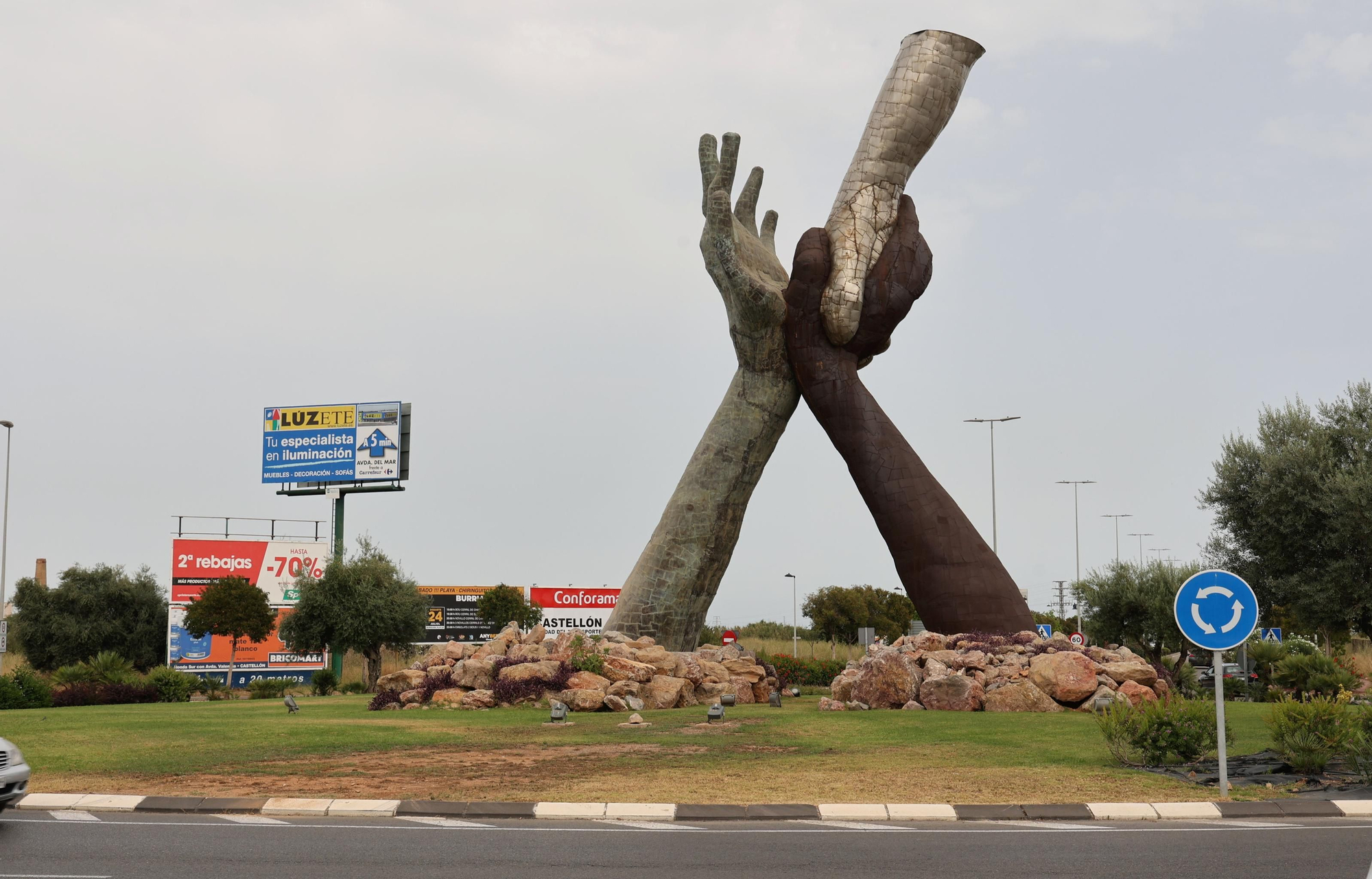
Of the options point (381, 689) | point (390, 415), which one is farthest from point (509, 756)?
point (390, 415)

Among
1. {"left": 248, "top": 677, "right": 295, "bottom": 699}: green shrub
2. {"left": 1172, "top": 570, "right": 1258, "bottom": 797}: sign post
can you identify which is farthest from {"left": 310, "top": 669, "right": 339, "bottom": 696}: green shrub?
{"left": 1172, "top": 570, "right": 1258, "bottom": 797}: sign post

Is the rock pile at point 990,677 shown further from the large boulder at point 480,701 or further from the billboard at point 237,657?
the billboard at point 237,657

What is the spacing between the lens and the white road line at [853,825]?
32.0 feet

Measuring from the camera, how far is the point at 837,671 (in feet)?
113

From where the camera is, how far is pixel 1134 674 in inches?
818

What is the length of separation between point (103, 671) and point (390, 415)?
2122 cm

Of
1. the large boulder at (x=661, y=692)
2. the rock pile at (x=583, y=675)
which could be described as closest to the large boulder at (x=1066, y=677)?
the rock pile at (x=583, y=675)

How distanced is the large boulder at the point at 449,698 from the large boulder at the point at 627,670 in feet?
8.95

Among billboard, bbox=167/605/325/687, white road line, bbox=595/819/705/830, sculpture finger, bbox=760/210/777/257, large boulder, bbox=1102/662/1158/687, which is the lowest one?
billboard, bbox=167/605/325/687

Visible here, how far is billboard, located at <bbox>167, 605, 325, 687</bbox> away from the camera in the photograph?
52000 millimetres

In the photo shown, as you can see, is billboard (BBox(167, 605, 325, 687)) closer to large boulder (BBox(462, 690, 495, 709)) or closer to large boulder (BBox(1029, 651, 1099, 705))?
large boulder (BBox(462, 690, 495, 709))

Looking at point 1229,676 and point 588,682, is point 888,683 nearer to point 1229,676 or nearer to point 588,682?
point 588,682

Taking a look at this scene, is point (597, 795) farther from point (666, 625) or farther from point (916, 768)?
point (666, 625)

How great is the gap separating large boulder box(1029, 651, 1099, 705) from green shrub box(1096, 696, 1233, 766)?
6.97m
